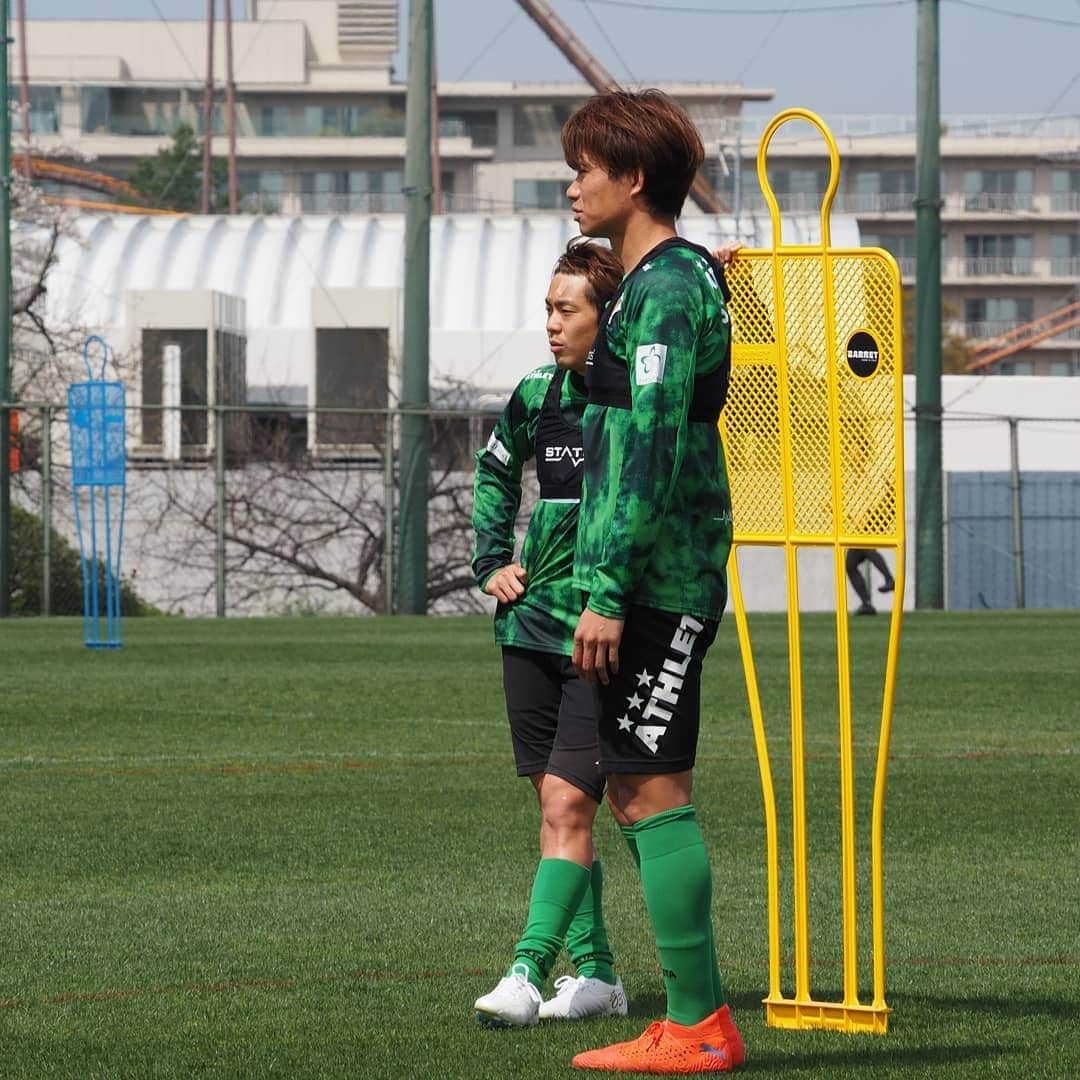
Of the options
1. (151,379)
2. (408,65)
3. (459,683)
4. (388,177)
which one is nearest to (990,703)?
(459,683)

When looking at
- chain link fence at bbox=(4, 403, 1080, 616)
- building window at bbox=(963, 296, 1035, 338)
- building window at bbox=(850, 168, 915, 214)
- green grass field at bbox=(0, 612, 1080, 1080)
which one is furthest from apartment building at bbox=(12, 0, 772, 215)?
green grass field at bbox=(0, 612, 1080, 1080)

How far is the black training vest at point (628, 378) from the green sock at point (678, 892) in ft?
2.71

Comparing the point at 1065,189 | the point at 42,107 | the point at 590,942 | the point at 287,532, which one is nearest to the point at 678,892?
the point at 590,942

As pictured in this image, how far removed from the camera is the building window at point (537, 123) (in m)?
112

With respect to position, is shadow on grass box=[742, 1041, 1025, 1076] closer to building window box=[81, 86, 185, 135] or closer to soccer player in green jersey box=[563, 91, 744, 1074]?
soccer player in green jersey box=[563, 91, 744, 1074]

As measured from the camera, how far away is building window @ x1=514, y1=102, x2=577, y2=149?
112062 millimetres

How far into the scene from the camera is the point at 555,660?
566 cm

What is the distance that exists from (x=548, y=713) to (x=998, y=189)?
10378 cm

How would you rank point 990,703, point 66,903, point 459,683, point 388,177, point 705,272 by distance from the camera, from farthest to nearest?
point 388,177 < point 459,683 < point 990,703 < point 66,903 < point 705,272

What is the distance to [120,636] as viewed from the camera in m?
22.1

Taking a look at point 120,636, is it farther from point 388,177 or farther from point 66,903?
point 388,177

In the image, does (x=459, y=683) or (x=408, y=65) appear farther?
(x=408, y=65)

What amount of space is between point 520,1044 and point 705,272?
181 centimetres

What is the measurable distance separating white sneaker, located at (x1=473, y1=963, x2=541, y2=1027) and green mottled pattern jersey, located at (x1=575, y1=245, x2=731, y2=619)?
1160mm
